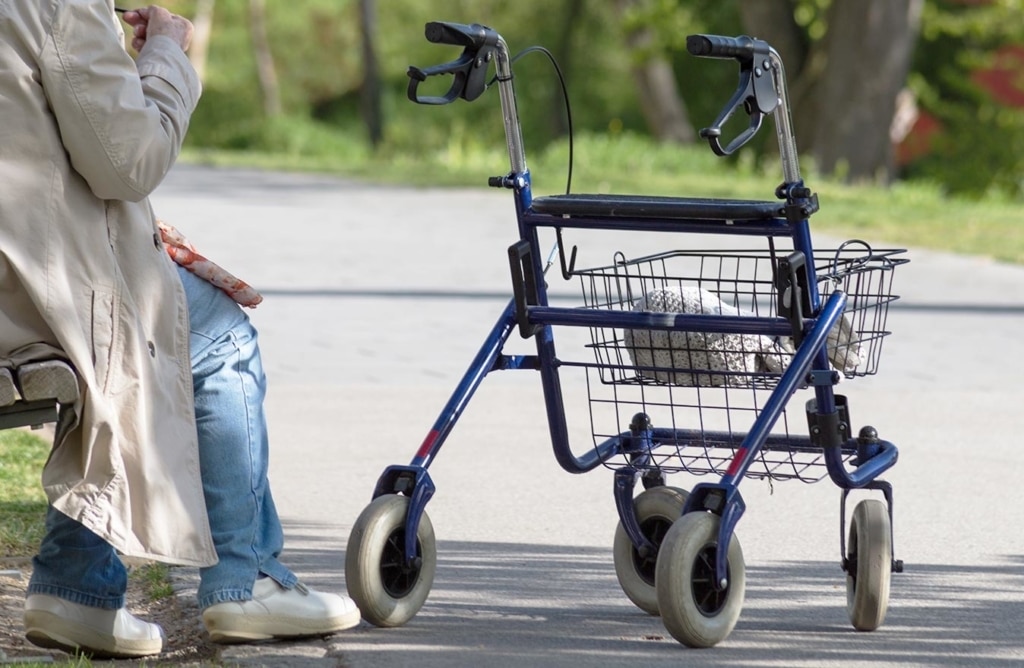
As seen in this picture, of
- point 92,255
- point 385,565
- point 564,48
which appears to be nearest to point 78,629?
point 385,565

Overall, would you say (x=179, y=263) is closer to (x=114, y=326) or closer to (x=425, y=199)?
(x=114, y=326)

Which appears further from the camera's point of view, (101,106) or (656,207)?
(656,207)

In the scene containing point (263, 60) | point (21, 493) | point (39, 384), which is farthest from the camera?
point (263, 60)

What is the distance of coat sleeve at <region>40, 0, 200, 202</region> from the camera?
3125mm

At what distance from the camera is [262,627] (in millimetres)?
3600

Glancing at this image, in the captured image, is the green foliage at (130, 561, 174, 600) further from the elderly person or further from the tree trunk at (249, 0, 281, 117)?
the tree trunk at (249, 0, 281, 117)

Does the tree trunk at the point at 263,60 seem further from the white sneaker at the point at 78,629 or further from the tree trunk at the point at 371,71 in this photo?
the white sneaker at the point at 78,629

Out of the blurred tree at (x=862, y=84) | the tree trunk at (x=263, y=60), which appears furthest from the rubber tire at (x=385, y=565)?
the tree trunk at (x=263, y=60)

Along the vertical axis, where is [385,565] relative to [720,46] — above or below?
below

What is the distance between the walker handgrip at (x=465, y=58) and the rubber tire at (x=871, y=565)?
129 centimetres

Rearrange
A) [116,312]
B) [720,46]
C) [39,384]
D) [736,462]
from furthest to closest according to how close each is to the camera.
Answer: [736,462] < [720,46] < [116,312] < [39,384]

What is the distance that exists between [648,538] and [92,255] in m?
1.58

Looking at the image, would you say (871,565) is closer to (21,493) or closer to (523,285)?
(523,285)

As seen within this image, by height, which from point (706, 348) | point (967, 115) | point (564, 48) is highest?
point (706, 348)
